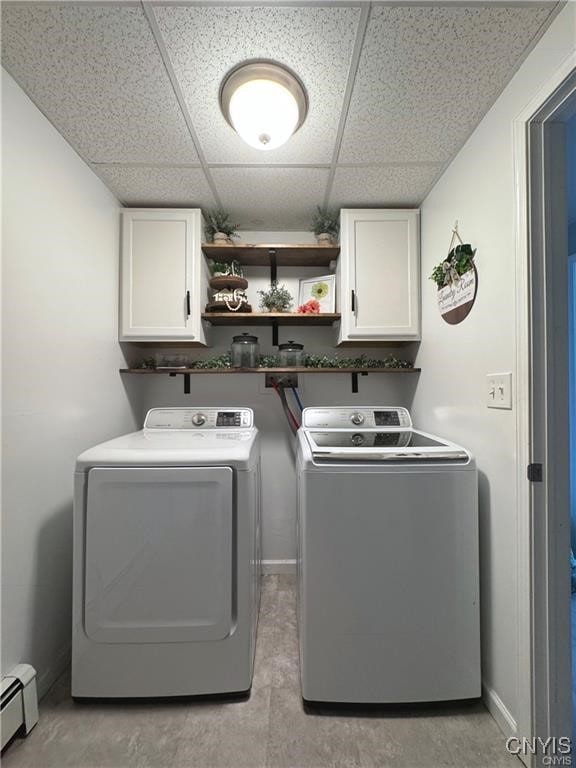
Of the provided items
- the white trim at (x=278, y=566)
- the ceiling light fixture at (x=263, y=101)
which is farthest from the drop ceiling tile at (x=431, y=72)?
the white trim at (x=278, y=566)

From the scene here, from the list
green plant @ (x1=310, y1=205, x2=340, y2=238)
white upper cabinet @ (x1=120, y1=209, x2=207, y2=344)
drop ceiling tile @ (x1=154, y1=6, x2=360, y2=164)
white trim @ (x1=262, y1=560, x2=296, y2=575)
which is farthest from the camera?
white trim @ (x1=262, y1=560, x2=296, y2=575)

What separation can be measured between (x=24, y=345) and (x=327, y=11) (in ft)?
4.74

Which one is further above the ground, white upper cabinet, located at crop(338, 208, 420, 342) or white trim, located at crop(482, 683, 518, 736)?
white upper cabinet, located at crop(338, 208, 420, 342)

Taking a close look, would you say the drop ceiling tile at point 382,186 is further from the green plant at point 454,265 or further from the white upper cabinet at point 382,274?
the green plant at point 454,265

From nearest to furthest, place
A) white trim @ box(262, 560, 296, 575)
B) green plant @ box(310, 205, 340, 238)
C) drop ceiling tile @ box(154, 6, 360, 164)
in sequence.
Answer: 1. drop ceiling tile @ box(154, 6, 360, 164)
2. green plant @ box(310, 205, 340, 238)
3. white trim @ box(262, 560, 296, 575)

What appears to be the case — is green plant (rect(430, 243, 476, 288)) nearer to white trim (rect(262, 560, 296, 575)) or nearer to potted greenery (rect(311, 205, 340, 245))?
potted greenery (rect(311, 205, 340, 245))

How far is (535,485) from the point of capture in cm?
99

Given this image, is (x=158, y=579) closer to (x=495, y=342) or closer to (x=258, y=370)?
(x=258, y=370)

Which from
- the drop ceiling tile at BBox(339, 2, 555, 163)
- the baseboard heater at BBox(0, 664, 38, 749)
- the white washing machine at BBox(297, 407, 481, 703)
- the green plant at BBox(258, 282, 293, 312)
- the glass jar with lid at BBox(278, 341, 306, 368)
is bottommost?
the baseboard heater at BBox(0, 664, 38, 749)

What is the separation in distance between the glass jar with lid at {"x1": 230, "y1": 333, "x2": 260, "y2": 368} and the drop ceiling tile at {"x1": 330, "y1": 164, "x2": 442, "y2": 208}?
0.94 m

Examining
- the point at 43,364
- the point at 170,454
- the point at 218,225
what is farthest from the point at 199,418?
the point at 218,225

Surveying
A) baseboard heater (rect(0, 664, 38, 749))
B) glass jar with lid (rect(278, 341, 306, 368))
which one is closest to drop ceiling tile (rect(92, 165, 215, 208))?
glass jar with lid (rect(278, 341, 306, 368))

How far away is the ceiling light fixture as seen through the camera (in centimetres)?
106

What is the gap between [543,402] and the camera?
3.26ft
